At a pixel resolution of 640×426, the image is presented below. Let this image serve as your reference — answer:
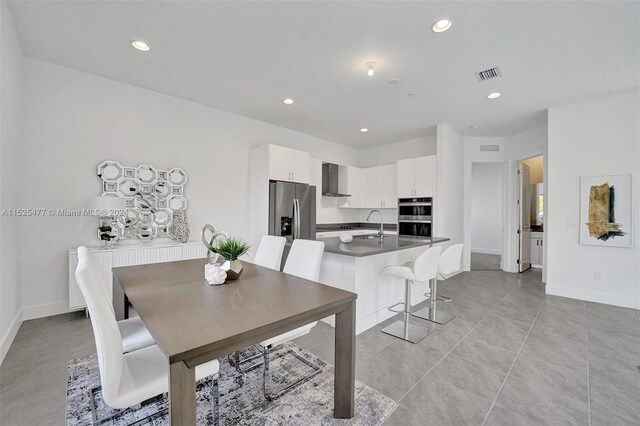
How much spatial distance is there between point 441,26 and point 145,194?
398cm

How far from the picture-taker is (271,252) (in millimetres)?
2615

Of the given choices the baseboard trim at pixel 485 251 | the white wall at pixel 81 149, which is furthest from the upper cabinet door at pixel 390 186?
the baseboard trim at pixel 485 251

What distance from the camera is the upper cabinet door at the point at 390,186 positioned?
5.96 m

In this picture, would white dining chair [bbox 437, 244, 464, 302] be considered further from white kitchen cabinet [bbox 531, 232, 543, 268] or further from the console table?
white kitchen cabinet [bbox 531, 232, 543, 268]

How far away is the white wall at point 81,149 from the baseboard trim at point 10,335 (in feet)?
0.74

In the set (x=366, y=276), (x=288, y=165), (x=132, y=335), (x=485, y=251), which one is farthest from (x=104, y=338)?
(x=485, y=251)

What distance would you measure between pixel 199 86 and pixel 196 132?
2.54 feet

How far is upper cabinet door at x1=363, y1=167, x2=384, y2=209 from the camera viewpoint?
20.4ft

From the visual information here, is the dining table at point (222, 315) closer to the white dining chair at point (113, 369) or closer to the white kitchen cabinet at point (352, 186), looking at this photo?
the white dining chair at point (113, 369)

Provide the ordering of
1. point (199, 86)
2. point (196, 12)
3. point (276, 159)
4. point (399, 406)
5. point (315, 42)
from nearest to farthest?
point (399, 406) → point (196, 12) → point (315, 42) → point (199, 86) → point (276, 159)

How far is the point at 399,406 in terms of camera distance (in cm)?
174

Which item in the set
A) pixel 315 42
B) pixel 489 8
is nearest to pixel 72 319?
pixel 315 42

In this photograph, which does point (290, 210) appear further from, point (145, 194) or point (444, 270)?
point (444, 270)

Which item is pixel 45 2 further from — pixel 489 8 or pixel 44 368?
pixel 489 8
